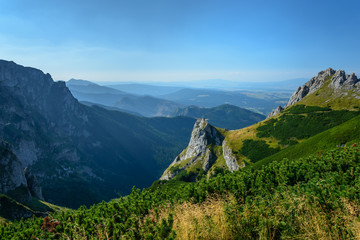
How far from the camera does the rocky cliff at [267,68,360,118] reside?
127688 mm

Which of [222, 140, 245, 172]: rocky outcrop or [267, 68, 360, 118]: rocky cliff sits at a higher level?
[267, 68, 360, 118]: rocky cliff

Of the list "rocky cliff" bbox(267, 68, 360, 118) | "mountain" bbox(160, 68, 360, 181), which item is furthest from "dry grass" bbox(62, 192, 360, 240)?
"rocky cliff" bbox(267, 68, 360, 118)

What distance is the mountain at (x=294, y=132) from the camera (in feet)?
312

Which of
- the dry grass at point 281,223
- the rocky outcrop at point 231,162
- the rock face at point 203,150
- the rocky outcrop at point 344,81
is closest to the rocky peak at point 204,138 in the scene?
the rock face at point 203,150

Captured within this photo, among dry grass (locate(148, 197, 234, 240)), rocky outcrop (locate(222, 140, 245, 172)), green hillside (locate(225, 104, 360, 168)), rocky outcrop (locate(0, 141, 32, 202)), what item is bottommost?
rocky outcrop (locate(0, 141, 32, 202))

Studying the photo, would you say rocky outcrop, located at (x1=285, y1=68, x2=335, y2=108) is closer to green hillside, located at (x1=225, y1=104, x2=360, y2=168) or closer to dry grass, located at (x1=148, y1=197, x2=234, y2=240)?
green hillside, located at (x1=225, y1=104, x2=360, y2=168)

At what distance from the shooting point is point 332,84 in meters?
140

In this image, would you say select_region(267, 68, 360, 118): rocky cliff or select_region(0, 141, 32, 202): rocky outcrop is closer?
select_region(267, 68, 360, 118): rocky cliff

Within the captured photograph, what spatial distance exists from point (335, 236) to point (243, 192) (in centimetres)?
960

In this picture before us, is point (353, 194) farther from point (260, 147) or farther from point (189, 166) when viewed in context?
point (189, 166)

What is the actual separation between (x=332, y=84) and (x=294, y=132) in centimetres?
6301

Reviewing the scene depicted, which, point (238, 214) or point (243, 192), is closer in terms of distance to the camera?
point (238, 214)

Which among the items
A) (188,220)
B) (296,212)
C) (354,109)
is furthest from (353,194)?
(354,109)

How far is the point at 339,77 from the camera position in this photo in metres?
137
